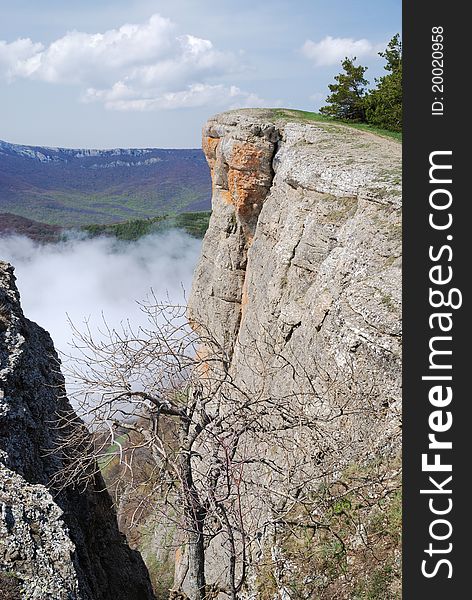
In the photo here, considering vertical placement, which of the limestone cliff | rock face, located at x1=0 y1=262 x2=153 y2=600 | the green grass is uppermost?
the green grass

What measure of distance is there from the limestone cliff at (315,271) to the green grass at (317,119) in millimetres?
200

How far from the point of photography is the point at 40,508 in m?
5.65

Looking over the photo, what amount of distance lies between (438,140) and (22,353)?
6549 mm

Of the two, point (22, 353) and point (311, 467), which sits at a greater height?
point (22, 353)

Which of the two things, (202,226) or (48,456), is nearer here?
(48,456)

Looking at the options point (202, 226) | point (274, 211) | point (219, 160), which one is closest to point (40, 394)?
point (274, 211)

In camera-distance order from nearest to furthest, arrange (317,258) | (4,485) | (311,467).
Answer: (4,485)
(311,467)
(317,258)

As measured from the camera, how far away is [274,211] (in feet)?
59.4

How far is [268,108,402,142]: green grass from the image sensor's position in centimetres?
1964

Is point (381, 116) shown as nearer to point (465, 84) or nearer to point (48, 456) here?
point (465, 84)

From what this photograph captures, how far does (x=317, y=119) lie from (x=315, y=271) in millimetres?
8756

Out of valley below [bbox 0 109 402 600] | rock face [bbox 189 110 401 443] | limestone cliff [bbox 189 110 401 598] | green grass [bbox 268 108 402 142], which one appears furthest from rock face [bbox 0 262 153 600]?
green grass [bbox 268 108 402 142]

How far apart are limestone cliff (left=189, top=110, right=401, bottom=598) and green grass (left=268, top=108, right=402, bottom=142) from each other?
20cm

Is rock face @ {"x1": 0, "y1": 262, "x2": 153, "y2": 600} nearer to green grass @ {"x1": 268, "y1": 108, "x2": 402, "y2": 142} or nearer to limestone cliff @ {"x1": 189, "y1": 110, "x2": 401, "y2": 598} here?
limestone cliff @ {"x1": 189, "y1": 110, "x2": 401, "y2": 598}
